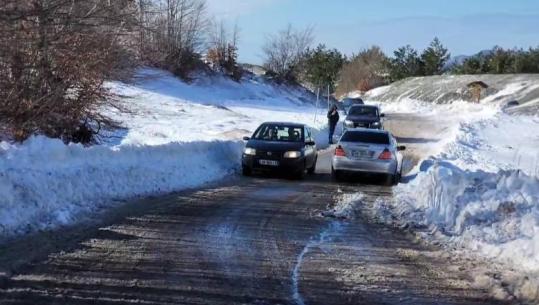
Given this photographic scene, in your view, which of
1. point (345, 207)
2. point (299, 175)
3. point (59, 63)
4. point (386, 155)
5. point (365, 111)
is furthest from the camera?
point (365, 111)

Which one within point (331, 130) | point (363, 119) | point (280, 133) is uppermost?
point (363, 119)

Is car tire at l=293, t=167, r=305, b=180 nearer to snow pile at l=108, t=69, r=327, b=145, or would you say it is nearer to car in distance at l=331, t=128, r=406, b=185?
car in distance at l=331, t=128, r=406, b=185

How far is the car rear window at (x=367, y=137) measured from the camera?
701 inches

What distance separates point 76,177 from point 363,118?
19744 millimetres

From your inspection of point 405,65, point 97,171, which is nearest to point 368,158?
point 97,171

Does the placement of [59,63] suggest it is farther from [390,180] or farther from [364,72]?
[364,72]

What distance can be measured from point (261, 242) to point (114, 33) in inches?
243

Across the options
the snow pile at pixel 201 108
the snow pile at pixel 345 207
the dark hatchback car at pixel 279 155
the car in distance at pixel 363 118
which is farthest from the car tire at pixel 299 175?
the car in distance at pixel 363 118

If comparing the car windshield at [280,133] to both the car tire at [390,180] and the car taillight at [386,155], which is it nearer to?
the car taillight at [386,155]

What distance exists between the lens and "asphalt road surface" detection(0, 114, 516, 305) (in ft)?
20.5

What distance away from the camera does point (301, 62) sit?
73875 millimetres

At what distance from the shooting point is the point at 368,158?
1733cm

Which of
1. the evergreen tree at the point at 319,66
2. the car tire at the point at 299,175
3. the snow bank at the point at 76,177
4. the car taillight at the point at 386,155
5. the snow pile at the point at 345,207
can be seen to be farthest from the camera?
the evergreen tree at the point at 319,66

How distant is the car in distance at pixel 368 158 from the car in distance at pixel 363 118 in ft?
38.2
